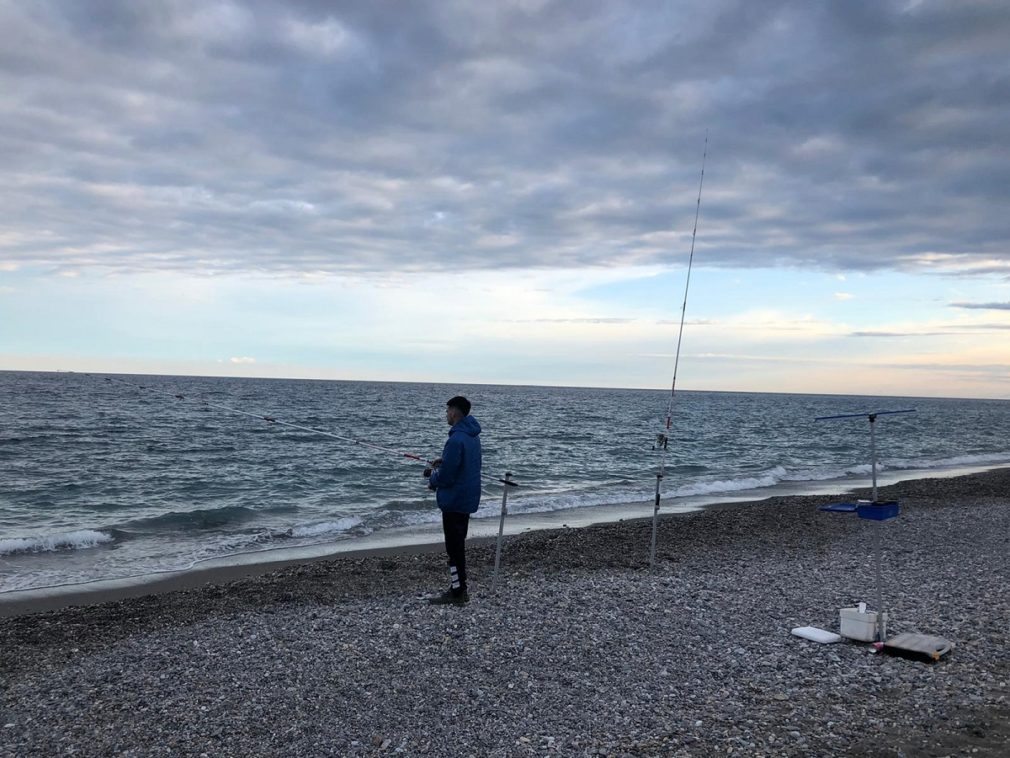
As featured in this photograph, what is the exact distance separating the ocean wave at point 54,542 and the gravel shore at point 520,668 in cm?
518

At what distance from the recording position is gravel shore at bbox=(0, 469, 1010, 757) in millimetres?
5555

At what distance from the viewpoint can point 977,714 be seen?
5.77m

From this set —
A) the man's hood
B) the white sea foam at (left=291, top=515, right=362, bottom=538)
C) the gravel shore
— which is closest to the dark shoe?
the gravel shore

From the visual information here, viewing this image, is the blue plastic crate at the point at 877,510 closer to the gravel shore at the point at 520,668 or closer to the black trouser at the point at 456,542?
the gravel shore at the point at 520,668

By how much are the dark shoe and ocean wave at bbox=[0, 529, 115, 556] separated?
8811 mm

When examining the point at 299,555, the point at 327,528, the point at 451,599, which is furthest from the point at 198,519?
the point at 451,599

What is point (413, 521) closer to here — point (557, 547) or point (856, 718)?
point (557, 547)

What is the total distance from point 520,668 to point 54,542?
1119cm

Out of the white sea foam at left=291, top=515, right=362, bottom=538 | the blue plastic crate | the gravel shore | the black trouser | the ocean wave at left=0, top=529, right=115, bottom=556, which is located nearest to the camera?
the gravel shore

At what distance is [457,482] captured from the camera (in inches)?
337

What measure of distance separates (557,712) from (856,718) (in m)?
2.21

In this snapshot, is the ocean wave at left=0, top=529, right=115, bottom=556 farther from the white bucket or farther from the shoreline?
the white bucket

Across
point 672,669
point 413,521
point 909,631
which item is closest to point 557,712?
point 672,669

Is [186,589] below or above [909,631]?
below
